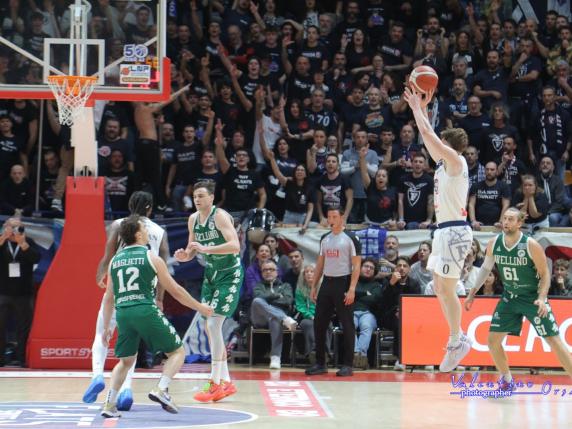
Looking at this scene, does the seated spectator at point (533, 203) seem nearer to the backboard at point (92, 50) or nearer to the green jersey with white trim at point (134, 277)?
the backboard at point (92, 50)

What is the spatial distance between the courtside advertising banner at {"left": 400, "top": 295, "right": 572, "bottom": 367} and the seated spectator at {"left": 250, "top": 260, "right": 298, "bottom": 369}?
147cm

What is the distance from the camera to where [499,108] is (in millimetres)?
15523

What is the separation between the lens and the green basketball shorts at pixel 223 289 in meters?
9.52

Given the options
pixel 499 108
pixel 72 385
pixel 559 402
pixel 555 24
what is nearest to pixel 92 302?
pixel 72 385

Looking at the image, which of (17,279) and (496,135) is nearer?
(17,279)

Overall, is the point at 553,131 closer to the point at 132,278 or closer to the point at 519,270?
the point at 519,270

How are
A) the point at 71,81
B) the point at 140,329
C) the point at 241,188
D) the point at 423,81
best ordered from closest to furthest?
the point at 140,329 → the point at 423,81 → the point at 71,81 → the point at 241,188

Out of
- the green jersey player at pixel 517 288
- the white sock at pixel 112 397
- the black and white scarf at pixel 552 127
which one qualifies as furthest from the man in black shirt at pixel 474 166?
the white sock at pixel 112 397

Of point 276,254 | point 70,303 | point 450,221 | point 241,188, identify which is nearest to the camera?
point 450,221

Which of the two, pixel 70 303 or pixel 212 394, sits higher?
pixel 70 303

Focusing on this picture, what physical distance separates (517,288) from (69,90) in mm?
5485

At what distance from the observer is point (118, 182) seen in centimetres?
1415

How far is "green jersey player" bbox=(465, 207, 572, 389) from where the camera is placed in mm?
10023

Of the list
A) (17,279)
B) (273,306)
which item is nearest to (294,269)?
(273,306)
